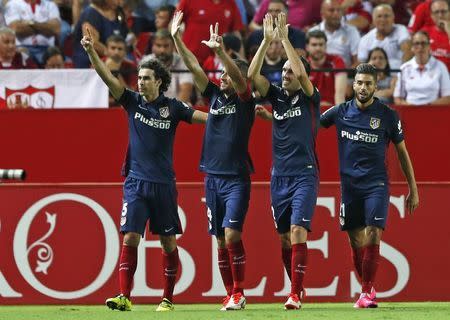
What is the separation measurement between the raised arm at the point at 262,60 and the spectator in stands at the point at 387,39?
564 cm

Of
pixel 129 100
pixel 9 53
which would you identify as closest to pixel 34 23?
pixel 9 53

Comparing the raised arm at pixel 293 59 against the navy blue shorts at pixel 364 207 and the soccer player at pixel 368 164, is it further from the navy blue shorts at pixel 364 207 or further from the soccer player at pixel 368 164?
the navy blue shorts at pixel 364 207

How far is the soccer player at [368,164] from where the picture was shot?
11852 millimetres

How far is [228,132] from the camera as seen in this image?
11.9 m

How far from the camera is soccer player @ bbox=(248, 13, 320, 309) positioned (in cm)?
1161

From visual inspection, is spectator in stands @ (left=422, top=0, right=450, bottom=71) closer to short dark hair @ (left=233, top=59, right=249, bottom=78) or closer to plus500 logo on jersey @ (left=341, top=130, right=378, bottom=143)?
plus500 logo on jersey @ (left=341, top=130, right=378, bottom=143)

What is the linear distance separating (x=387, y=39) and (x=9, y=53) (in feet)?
16.5

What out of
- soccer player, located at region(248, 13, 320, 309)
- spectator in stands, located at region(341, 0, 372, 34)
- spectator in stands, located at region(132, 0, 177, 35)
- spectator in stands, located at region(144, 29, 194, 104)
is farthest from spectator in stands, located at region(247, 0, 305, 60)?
soccer player, located at region(248, 13, 320, 309)

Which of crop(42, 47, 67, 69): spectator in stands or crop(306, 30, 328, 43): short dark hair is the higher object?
crop(306, 30, 328, 43): short dark hair

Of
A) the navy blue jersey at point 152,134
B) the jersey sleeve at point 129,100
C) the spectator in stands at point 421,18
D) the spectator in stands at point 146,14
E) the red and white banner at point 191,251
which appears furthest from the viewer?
the spectator in stands at point 146,14

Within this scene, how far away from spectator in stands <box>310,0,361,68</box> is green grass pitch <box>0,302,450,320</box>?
5.24 meters

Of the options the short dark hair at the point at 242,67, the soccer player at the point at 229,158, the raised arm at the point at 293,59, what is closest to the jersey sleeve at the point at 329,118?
the raised arm at the point at 293,59

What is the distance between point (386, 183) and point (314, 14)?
6.97 meters

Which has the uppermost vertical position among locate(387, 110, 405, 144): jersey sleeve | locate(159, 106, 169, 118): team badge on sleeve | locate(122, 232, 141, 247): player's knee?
locate(159, 106, 169, 118): team badge on sleeve
